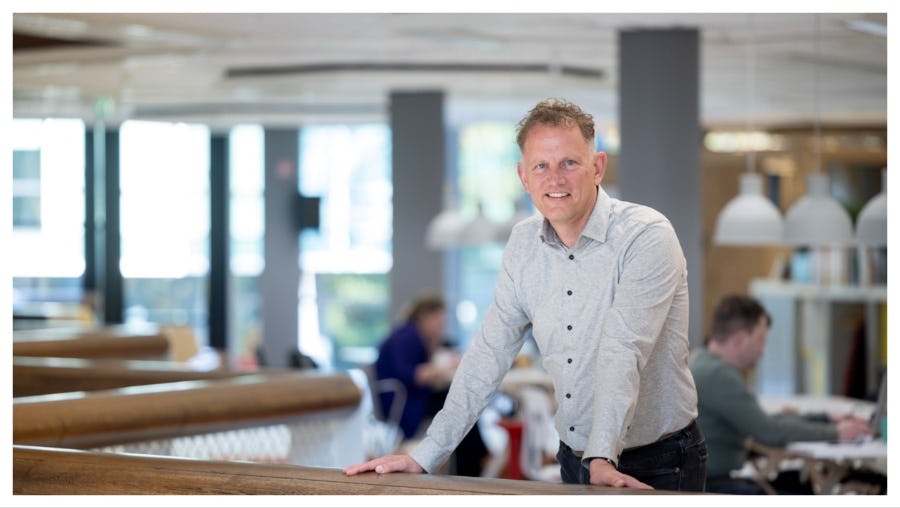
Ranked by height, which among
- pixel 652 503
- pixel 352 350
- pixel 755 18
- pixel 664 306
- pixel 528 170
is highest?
pixel 755 18

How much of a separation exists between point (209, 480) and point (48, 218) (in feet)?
40.1

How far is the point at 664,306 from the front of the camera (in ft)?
8.48

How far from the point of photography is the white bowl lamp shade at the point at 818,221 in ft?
19.2

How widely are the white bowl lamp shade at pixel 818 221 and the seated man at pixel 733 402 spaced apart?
1.02 m

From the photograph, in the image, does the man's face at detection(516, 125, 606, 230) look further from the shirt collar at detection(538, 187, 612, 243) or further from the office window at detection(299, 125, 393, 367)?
the office window at detection(299, 125, 393, 367)

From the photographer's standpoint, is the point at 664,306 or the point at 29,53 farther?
the point at 29,53

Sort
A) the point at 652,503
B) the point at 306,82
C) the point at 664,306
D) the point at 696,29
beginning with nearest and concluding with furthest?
the point at 652,503 → the point at 664,306 → the point at 696,29 → the point at 306,82

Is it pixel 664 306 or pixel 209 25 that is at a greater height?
pixel 209 25

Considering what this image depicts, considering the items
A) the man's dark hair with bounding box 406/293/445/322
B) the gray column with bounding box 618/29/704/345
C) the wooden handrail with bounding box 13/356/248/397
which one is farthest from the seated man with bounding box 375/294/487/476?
the wooden handrail with bounding box 13/356/248/397

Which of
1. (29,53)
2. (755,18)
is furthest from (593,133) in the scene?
(29,53)

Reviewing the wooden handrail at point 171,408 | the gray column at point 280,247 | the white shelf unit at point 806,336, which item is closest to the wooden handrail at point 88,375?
the wooden handrail at point 171,408

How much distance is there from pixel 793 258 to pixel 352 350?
580 cm

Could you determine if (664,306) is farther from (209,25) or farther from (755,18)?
(209,25)

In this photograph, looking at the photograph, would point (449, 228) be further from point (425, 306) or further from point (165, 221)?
point (165, 221)
